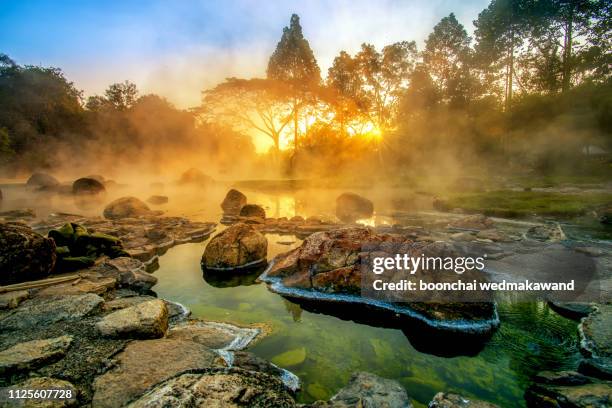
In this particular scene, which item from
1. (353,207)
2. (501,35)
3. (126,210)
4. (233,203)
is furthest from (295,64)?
→ (126,210)

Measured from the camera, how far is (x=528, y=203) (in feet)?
40.2

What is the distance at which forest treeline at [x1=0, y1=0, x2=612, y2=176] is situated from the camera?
800 inches

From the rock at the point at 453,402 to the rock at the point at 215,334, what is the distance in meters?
2.01

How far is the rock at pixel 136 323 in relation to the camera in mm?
3199

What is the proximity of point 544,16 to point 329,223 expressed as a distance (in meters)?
23.4

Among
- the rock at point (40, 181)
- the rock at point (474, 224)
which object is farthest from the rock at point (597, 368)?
the rock at point (40, 181)

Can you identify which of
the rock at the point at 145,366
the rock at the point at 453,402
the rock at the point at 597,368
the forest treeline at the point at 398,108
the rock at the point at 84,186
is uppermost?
the forest treeline at the point at 398,108

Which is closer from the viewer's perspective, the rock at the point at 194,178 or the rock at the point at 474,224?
the rock at the point at 474,224

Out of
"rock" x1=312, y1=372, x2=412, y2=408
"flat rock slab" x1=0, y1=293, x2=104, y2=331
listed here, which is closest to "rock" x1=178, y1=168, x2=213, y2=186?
"flat rock slab" x1=0, y1=293, x2=104, y2=331

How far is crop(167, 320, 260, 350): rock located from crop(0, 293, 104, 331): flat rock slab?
3.38 feet

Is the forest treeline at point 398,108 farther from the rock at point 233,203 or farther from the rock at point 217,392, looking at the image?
the rock at point 217,392

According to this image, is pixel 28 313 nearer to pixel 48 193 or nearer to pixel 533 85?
pixel 48 193

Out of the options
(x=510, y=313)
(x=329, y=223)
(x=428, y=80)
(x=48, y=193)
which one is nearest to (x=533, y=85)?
(x=428, y=80)

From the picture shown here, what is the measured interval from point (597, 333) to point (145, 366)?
14.8 feet
